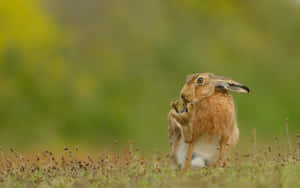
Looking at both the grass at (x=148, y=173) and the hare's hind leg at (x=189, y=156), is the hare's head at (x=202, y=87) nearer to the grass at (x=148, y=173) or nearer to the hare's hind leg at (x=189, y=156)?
the hare's hind leg at (x=189, y=156)

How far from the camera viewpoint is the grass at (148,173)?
Result: 18.5 ft

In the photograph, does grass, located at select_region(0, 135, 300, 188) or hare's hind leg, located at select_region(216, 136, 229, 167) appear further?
hare's hind leg, located at select_region(216, 136, 229, 167)

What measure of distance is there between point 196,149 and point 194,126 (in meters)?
0.30

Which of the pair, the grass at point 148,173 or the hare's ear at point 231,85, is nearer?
the grass at point 148,173

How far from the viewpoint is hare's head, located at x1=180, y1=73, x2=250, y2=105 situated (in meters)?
6.31

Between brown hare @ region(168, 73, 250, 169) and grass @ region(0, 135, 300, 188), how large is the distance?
0.19 metres

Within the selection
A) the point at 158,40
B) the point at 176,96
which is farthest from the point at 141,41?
the point at 176,96

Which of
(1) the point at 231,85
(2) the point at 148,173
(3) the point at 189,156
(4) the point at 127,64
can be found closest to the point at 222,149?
(3) the point at 189,156

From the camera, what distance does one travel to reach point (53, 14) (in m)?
16.9

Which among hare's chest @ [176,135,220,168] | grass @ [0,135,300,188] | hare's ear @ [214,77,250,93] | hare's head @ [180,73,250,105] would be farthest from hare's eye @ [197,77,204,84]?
grass @ [0,135,300,188]

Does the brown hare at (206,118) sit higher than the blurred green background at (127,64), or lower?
lower

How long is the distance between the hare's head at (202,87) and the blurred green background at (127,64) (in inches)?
301

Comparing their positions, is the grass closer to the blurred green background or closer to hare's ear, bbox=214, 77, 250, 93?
hare's ear, bbox=214, 77, 250, 93

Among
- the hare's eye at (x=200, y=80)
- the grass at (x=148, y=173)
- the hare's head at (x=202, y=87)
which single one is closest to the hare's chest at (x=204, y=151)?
the grass at (x=148, y=173)
